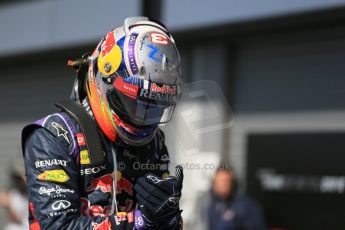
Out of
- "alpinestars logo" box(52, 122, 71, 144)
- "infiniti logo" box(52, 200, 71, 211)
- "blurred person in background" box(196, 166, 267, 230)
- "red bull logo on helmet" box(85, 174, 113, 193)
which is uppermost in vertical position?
"alpinestars logo" box(52, 122, 71, 144)

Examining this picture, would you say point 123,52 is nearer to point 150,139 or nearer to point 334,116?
point 150,139

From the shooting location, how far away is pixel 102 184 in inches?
96.0

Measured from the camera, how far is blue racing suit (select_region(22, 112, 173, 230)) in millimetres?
2279

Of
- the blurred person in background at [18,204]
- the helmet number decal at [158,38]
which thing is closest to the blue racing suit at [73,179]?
the helmet number decal at [158,38]

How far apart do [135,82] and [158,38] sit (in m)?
0.22

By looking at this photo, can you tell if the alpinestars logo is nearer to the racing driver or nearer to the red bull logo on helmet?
the racing driver

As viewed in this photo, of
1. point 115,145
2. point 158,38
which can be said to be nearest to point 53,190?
point 115,145

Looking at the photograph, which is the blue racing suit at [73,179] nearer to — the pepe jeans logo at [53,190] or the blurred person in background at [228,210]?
the pepe jeans logo at [53,190]

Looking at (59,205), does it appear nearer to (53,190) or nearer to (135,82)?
(53,190)

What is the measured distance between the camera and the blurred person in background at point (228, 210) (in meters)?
6.93

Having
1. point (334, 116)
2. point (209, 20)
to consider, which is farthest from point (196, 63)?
point (334, 116)

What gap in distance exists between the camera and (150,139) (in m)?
2.58

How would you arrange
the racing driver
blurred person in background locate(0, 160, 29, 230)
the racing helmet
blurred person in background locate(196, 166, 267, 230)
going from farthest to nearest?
blurred person in background locate(196, 166, 267, 230), blurred person in background locate(0, 160, 29, 230), the racing helmet, the racing driver

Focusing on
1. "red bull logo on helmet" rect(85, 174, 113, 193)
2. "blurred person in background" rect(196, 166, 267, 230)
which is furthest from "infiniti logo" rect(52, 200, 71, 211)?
"blurred person in background" rect(196, 166, 267, 230)
